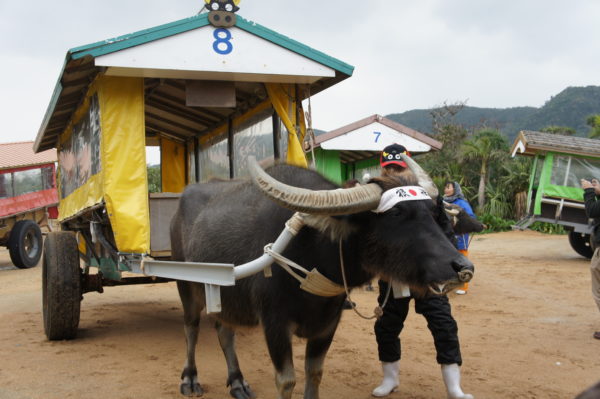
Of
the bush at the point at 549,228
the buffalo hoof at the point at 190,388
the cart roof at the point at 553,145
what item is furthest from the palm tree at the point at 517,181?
the buffalo hoof at the point at 190,388

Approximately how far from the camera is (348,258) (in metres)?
2.96

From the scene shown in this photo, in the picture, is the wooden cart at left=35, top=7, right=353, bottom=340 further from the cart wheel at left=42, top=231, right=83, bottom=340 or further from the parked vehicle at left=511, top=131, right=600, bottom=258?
the parked vehicle at left=511, top=131, right=600, bottom=258

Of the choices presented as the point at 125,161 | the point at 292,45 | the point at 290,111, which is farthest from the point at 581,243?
the point at 125,161

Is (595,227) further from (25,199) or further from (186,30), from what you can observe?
(25,199)

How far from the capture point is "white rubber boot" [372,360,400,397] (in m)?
3.90

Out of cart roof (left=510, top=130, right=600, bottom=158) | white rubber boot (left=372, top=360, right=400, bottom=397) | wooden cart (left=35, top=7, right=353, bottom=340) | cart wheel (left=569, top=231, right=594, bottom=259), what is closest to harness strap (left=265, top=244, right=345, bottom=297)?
wooden cart (left=35, top=7, right=353, bottom=340)

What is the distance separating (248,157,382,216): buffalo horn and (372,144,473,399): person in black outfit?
0.82 m

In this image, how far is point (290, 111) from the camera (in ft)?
17.9

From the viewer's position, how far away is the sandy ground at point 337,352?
13.6 ft

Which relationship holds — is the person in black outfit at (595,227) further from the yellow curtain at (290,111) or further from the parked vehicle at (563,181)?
the parked vehicle at (563,181)

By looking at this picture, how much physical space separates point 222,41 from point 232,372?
2856 mm

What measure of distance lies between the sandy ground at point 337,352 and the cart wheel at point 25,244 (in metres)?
5.11

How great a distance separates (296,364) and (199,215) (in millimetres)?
1770

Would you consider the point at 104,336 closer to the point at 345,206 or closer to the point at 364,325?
the point at 364,325
